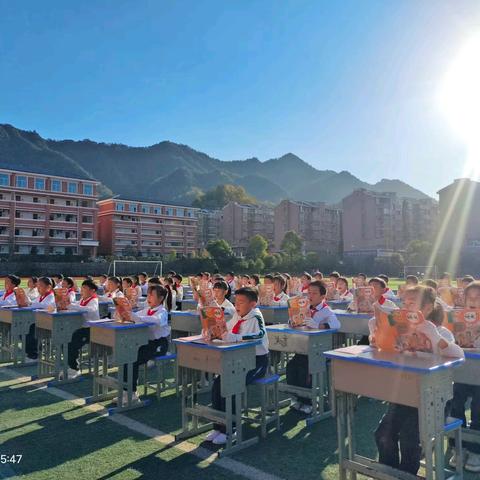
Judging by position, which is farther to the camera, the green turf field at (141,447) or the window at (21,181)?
the window at (21,181)

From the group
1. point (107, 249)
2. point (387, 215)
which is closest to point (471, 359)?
point (107, 249)

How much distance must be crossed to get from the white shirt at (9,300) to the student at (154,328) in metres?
3.75

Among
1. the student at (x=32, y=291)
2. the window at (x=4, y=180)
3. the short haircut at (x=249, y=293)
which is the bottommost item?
the student at (x=32, y=291)

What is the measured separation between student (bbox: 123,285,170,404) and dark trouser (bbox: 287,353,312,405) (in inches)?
70.4

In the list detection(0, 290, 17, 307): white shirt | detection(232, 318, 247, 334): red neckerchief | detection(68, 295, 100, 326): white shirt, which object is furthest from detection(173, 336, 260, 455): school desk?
detection(0, 290, 17, 307): white shirt

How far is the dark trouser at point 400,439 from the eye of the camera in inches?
135

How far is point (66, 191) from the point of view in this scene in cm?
5259

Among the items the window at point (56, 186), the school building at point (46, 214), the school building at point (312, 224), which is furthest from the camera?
the school building at point (312, 224)

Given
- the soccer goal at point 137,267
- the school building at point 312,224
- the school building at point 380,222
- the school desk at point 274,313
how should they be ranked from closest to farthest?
the school desk at point 274,313 < the soccer goal at point 137,267 < the school building at point 380,222 < the school building at point 312,224

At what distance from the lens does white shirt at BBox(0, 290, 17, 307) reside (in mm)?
8594

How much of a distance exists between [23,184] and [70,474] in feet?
166

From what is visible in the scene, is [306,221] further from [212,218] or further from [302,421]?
[302,421]

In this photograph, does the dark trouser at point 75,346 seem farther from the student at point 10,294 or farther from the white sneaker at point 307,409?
the white sneaker at point 307,409

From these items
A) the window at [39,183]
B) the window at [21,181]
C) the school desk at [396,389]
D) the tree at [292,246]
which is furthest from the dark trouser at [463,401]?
the window at [39,183]
